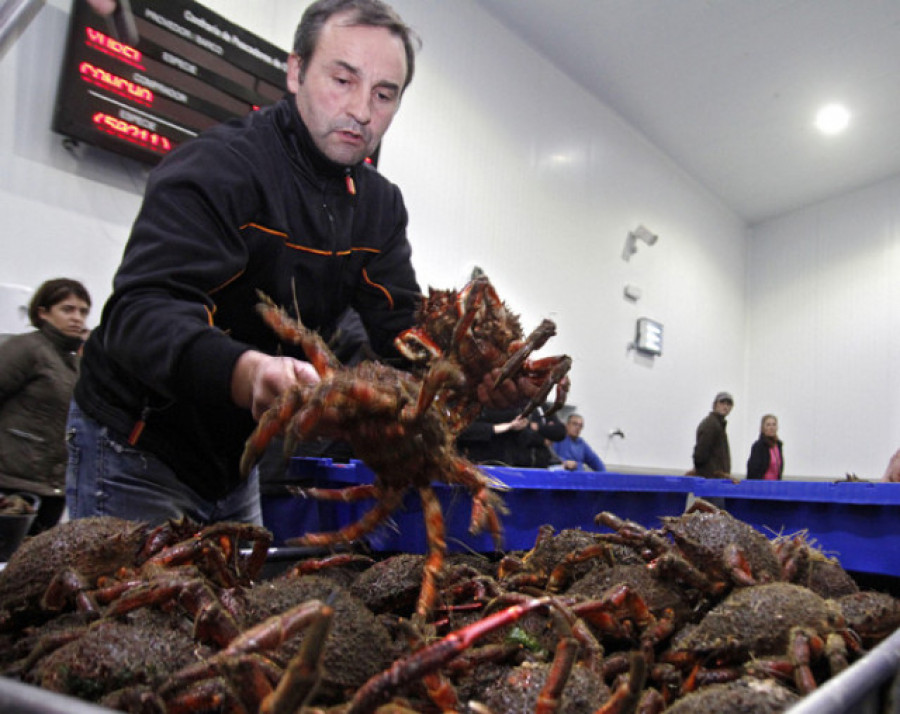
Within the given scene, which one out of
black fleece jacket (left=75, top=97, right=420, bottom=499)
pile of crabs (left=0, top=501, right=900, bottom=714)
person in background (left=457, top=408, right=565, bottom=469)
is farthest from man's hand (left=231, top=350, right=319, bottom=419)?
person in background (left=457, top=408, right=565, bottom=469)

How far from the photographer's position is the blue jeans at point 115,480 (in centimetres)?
136

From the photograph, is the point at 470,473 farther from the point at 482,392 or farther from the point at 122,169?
the point at 122,169

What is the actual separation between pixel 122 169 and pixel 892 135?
7017mm

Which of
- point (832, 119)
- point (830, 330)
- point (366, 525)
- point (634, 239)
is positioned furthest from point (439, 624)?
point (830, 330)

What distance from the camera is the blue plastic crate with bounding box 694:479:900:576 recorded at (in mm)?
1560

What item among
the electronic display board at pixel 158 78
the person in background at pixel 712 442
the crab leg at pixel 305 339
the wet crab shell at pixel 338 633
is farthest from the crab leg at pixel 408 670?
the person in background at pixel 712 442

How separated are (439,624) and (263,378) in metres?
0.44

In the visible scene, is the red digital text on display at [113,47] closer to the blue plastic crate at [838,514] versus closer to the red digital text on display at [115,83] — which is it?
the red digital text on display at [115,83]

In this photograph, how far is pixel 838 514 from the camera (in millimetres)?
1655

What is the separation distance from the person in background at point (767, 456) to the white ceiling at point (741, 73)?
2818mm

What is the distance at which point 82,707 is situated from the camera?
0.39 m

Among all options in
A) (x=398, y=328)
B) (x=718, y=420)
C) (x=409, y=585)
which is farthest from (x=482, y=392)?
(x=718, y=420)

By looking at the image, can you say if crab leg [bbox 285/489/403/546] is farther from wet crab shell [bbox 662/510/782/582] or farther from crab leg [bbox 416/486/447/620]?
wet crab shell [bbox 662/510/782/582]

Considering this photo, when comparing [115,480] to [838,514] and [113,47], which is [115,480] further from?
[113,47]
